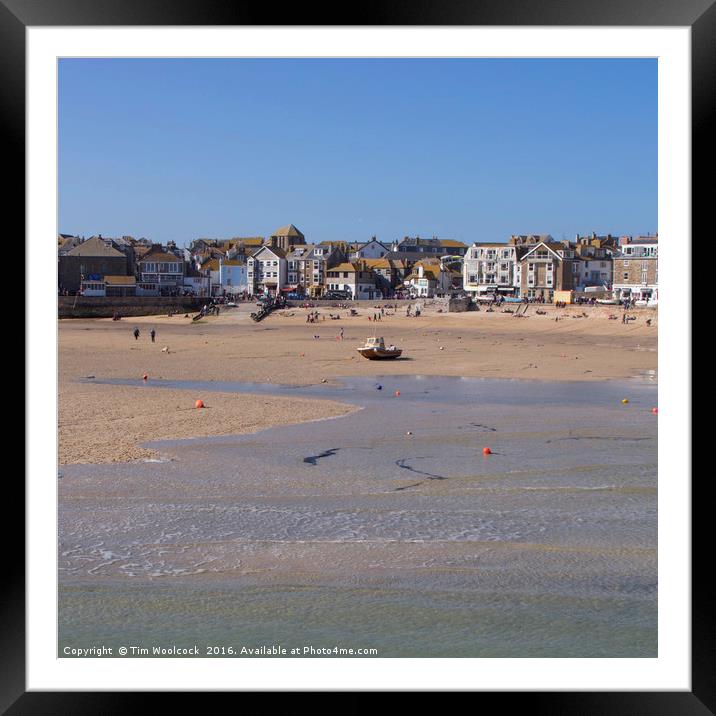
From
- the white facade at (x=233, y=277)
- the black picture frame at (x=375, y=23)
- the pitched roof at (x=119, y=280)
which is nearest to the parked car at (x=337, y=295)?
the white facade at (x=233, y=277)

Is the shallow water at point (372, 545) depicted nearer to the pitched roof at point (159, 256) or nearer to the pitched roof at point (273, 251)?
the pitched roof at point (159, 256)

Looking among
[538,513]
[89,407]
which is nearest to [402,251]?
[89,407]

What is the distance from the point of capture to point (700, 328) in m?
4.91

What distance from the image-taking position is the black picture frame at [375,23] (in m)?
4.70

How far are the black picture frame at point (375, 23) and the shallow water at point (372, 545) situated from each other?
1610 millimetres

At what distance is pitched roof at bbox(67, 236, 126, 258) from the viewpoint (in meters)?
74.2

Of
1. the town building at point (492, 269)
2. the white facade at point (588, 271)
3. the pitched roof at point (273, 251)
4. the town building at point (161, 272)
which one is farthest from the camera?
the pitched roof at point (273, 251)

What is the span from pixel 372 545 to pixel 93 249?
7102 cm

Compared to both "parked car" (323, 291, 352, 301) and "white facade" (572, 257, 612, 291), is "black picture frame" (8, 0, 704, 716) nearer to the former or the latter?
"white facade" (572, 257, 612, 291)

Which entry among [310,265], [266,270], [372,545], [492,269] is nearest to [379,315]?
[492,269]

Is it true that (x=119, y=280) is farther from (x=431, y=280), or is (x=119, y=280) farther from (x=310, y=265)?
(x=431, y=280)

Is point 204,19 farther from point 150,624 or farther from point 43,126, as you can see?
point 150,624

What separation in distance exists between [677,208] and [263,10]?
2.61 metres

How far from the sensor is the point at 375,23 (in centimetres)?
484
